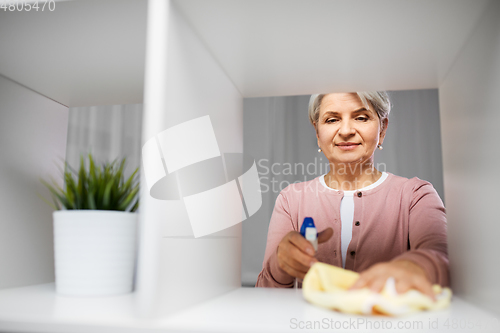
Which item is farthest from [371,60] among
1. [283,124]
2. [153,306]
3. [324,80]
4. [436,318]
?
[283,124]

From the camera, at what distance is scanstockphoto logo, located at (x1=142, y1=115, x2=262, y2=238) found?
59 centimetres

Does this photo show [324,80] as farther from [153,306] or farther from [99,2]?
[153,306]

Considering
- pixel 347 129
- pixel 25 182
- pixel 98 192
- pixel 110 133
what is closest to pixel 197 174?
pixel 98 192

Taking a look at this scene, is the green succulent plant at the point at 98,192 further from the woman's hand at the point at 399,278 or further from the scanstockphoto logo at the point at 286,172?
the scanstockphoto logo at the point at 286,172

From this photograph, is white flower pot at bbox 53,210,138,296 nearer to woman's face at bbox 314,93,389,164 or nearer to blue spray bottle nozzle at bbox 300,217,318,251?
blue spray bottle nozzle at bbox 300,217,318,251

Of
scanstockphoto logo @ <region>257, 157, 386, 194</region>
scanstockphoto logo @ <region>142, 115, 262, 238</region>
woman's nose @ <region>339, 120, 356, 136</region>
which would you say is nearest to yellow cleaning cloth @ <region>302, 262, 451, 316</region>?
scanstockphoto logo @ <region>142, 115, 262, 238</region>

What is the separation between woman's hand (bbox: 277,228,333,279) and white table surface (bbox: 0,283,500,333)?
0.10m

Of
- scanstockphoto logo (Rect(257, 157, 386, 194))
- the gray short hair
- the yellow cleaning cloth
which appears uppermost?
the gray short hair

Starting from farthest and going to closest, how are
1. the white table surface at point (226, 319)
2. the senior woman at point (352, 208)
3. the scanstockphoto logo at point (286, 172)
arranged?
the scanstockphoto logo at point (286, 172)
the senior woman at point (352, 208)
the white table surface at point (226, 319)

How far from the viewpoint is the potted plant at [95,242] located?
756mm

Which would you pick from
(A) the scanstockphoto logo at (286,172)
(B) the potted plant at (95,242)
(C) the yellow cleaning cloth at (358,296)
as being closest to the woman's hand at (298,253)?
(C) the yellow cleaning cloth at (358,296)

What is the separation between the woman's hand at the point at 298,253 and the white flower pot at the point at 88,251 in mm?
355

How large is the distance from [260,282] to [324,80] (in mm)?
680

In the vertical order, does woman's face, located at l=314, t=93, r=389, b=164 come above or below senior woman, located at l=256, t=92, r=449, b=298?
above
